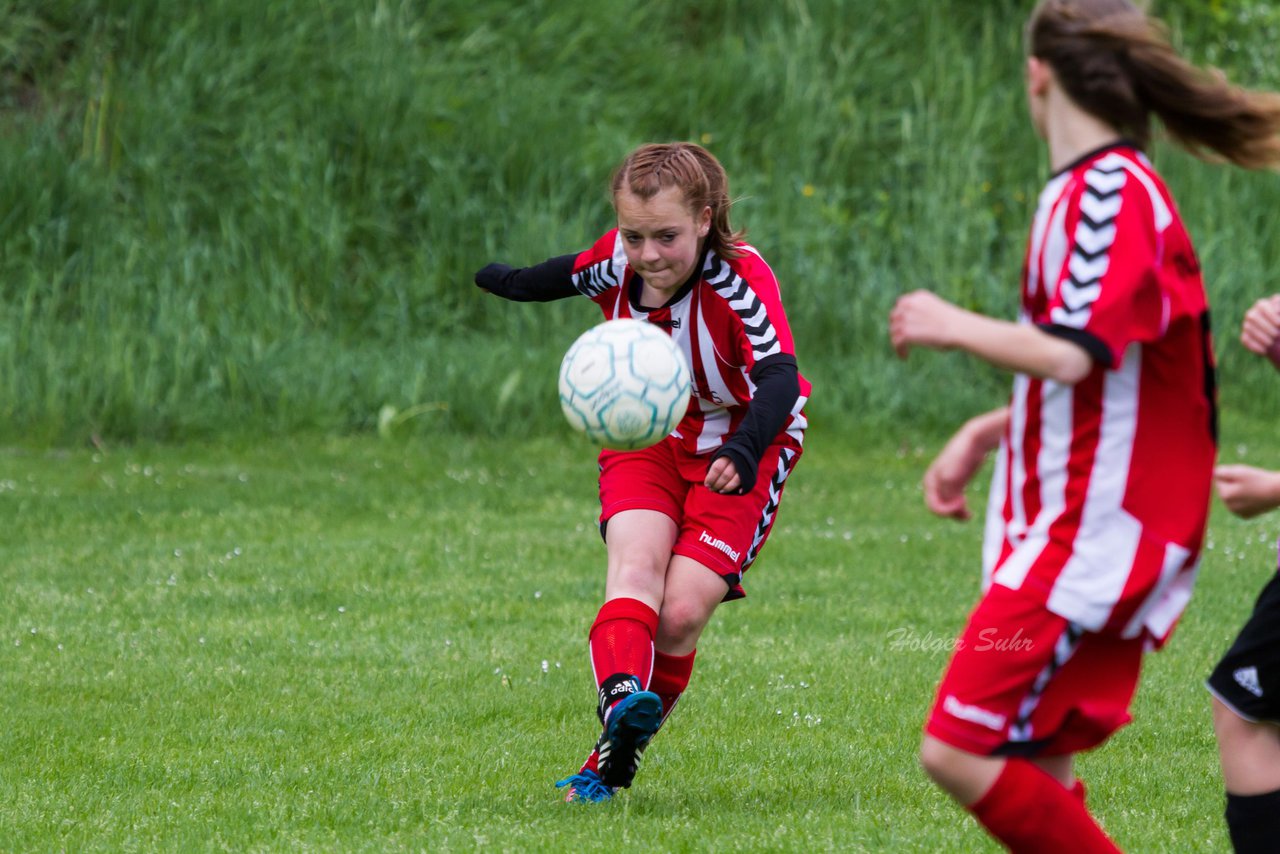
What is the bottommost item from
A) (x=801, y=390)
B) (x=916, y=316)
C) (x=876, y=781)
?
(x=876, y=781)

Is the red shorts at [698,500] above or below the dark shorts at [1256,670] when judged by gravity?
below

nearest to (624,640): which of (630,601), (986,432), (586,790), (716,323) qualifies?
(630,601)

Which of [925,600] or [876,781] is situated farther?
[925,600]

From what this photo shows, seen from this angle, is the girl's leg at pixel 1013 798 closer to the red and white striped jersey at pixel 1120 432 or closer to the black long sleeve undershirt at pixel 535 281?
the red and white striped jersey at pixel 1120 432

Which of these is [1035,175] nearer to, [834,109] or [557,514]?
[834,109]

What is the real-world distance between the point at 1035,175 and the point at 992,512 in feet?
41.2

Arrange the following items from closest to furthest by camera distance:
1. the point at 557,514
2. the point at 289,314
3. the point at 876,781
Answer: the point at 876,781 → the point at 557,514 → the point at 289,314

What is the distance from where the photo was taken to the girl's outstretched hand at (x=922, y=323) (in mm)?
2850

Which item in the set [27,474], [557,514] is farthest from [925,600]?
[27,474]

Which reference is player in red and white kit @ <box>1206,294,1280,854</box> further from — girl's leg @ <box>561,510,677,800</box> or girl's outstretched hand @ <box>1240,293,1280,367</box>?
girl's leg @ <box>561,510,677,800</box>

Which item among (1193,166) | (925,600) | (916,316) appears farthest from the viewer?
(1193,166)

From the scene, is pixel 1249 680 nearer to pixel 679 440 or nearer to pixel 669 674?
pixel 669 674

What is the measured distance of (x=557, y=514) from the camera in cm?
→ 953

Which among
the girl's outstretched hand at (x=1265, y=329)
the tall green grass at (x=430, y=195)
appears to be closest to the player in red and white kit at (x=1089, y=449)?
the girl's outstretched hand at (x=1265, y=329)
